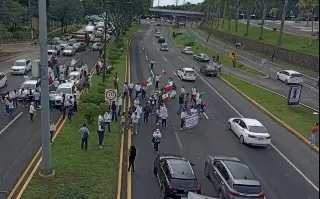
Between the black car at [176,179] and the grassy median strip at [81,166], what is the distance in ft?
6.46

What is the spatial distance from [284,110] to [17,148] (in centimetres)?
2017

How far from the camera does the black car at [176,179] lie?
1521cm

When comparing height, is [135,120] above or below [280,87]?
above

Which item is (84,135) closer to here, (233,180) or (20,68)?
(233,180)

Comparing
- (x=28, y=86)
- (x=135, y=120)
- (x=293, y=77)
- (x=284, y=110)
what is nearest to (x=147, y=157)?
(x=135, y=120)

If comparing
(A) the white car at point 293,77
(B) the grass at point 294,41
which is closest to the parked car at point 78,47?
(B) the grass at point 294,41

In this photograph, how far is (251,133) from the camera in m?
23.0

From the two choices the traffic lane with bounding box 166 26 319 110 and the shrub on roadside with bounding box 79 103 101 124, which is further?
the traffic lane with bounding box 166 26 319 110

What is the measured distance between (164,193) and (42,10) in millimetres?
8150

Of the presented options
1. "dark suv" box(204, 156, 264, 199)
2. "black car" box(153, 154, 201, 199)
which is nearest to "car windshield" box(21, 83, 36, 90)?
"black car" box(153, 154, 201, 199)

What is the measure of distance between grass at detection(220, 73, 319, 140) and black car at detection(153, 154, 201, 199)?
39.5 feet

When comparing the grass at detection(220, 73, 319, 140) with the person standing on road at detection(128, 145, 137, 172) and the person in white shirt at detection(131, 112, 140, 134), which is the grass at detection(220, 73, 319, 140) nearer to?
the person in white shirt at detection(131, 112, 140, 134)

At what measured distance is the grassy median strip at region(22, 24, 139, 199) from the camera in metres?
15.1

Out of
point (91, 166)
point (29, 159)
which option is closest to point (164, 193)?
point (91, 166)
